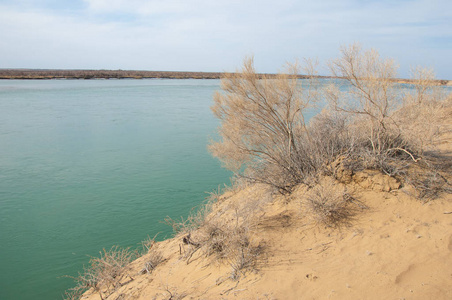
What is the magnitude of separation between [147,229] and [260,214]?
10.5ft

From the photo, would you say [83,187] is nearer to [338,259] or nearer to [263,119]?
[263,119]

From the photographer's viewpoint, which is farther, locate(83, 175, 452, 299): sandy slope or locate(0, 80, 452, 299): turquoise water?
locate(0, 80, 452, 299): turquoise water

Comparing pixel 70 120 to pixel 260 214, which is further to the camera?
pixel 70 120

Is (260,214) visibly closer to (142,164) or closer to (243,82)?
(243,82)

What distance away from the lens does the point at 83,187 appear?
10.1 metres

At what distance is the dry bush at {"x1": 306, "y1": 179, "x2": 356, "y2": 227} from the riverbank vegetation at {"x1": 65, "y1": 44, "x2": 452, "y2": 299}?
0.05 ft

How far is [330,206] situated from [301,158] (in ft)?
5.29

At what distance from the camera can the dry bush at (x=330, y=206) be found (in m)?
5.15

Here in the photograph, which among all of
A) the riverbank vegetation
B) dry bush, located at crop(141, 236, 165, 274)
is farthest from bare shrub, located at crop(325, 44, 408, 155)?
dry bush, located at crop(141, 236, 165, 274)

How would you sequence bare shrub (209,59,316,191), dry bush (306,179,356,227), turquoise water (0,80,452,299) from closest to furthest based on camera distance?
dry bush (306,179,356,227)
turquoise water (0,80,452,299)
bare shrub (209,59,316,191)

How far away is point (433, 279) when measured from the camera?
382 cm

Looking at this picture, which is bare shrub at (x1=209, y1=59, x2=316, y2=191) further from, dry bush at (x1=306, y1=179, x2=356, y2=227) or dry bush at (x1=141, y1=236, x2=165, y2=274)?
dry bush at (x1=141, y1=236, x2=165, y2=274)

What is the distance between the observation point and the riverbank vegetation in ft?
17.0

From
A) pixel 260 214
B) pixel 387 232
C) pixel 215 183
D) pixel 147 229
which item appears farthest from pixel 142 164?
pixel 387 232
